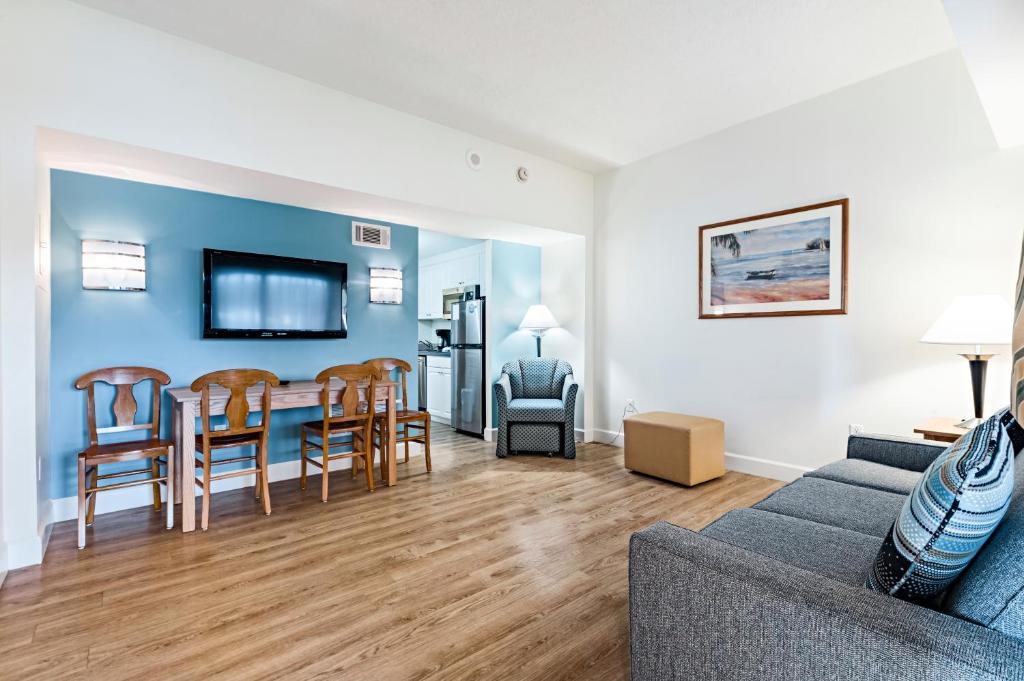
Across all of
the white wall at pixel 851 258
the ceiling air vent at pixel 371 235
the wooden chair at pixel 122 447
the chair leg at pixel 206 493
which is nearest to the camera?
the wooden chair at pixel 122 447

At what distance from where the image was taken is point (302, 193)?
3.64 metres

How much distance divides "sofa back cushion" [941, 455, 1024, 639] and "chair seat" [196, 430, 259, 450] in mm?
3463

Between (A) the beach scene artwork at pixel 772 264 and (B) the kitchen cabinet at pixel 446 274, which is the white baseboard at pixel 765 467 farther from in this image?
(B) the kitchen cabinet at pixel 446 274

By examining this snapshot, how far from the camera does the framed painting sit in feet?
11.8

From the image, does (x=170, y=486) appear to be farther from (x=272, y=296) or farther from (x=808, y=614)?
(x=808, y=614)

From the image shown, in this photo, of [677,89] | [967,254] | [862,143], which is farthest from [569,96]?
[967,254]

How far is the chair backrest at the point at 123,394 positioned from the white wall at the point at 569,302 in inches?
143

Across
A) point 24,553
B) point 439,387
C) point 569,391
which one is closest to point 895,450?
point 569,391

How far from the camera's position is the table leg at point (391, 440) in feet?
12.4

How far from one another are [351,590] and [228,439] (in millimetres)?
1571

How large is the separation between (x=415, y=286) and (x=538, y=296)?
1639mm

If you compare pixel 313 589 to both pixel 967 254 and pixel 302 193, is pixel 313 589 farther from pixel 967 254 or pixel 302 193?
pixel 967 254

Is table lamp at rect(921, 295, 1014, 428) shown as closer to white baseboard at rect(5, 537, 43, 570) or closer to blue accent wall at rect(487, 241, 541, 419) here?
blue accent wall at rect(487, 241, 541, 419)

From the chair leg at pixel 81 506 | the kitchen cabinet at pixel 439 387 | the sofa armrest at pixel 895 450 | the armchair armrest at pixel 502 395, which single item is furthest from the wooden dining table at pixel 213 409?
the sofa armrest at pixel 895 450
